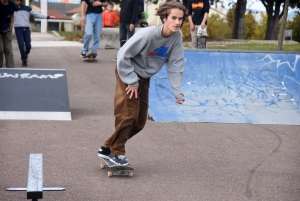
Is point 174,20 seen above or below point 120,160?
above

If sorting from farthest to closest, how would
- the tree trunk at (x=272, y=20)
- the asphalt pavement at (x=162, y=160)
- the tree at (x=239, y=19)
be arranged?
the tree trunk at (x=272, y=20) < the tree at (x=239, y=19) < the asphalt pavement at (x=162, y=160)

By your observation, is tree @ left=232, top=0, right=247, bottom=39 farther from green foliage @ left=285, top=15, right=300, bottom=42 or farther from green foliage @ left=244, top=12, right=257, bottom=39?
green foliage @ left=244, top=12, right=257, bottom=39

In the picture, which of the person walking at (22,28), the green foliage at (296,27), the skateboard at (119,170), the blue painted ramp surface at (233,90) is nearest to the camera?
the skateboard at (119,170)

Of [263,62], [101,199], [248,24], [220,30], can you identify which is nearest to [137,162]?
[101,199]

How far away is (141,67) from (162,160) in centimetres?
126

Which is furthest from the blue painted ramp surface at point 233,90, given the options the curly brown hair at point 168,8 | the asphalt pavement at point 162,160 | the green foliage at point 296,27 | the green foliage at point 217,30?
the green foliage at point 217,30

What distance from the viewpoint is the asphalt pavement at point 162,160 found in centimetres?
529

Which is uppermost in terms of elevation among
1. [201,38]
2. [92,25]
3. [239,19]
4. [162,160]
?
[92,25]

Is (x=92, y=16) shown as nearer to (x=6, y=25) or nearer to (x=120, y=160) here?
(x=6, y=25)

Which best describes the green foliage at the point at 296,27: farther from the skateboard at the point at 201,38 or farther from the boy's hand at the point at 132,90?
the boy's hand at the point at 132,90

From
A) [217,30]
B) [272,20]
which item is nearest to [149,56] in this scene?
[272,20]

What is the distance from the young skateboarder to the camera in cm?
555

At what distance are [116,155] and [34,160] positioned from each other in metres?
1.70

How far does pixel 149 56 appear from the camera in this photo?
5715mm
